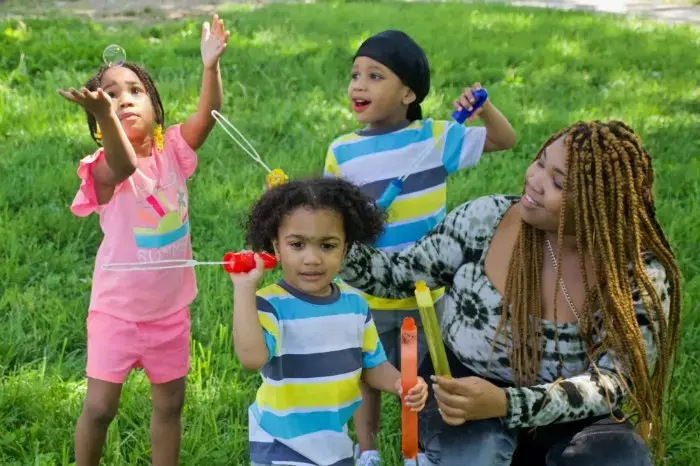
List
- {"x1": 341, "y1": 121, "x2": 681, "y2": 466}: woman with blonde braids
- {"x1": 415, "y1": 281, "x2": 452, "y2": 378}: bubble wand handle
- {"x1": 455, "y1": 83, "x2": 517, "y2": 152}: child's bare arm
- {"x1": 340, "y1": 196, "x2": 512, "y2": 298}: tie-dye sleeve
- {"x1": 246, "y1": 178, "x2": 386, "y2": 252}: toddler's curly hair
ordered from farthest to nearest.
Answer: {"x1": 455, "y1": 83, "x2": 517, "y2": 152}: child's bare arm
{"x1": 340, "y1": 196, "x2": 512, "y2": 298}: tie-dye sleeve
{"x1": 341, "y1": 121, "x2": 681, "y2": 466}: woman with blonde braids
{"x1": 246, "y1": 178, "x2": 386, "y2": 252}: toddler's curly hair
{"x1": 415, "y1": 281, "x2": 452, "y2": 378}: bubble wand handle

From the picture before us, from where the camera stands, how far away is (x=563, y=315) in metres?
2.49

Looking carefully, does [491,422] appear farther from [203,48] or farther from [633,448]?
[203,48]

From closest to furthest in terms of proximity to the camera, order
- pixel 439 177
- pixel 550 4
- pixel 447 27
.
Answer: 1. pixel 439 177
2. pixel 447 27
3. pixel 550 4

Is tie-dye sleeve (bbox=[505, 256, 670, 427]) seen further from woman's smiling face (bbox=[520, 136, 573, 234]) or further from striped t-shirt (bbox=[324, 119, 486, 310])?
striped t-shirt (bbox=[324, 119, 486, 310])

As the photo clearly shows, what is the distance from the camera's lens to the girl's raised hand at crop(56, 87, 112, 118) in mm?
2176

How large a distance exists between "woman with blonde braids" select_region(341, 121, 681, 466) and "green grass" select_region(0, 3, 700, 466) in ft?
2.06

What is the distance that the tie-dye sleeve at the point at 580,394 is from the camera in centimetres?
231

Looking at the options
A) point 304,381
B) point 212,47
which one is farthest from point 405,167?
point 304,381

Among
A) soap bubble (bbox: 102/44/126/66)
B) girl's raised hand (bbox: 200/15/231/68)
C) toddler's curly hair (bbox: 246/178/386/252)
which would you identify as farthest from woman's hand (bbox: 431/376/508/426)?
soap bubble (bbox: 102/44/126/66)

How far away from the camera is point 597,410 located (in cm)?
238

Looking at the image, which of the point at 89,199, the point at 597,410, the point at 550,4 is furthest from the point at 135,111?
the point at 550,4

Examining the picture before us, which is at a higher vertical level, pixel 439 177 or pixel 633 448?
pixel 439 177

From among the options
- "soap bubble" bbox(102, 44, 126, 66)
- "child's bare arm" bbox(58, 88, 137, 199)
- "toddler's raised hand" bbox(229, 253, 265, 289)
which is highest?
"soap bubble" bbox(102, 44, 126, 66)

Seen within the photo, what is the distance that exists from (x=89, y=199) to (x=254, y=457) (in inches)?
33.6
